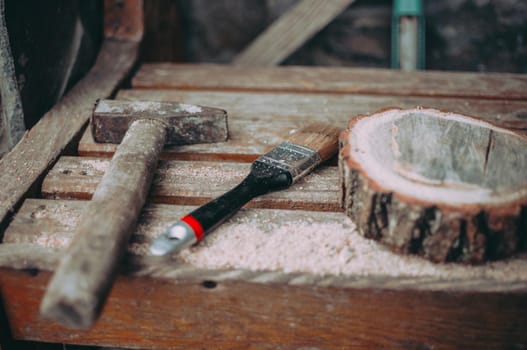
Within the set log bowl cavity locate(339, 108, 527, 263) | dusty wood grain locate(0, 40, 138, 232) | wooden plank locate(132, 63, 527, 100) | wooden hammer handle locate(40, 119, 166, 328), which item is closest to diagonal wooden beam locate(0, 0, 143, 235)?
dusty wood grain locate(0, 40, 138, 232)

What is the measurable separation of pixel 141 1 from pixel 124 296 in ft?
4.48

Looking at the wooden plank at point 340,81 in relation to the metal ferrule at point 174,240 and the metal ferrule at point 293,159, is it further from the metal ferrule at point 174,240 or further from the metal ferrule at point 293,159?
the metal ferrule at point 174,240

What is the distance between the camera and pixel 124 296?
1078 millimetres

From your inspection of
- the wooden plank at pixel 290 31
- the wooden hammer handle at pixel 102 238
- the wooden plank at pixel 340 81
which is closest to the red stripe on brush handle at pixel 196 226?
the wooden hammer handle at pixel 102 238

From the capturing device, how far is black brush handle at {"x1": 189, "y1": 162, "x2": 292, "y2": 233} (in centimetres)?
107

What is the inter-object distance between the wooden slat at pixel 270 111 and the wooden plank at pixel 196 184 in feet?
0.23

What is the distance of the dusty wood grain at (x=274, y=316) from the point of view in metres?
1.03

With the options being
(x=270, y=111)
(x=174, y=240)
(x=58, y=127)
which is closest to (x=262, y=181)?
(x=174, y=240)

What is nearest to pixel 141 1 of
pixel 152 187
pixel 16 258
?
pixel 152 187

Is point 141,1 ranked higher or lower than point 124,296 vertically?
higher

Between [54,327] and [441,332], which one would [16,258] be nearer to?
[54,327]

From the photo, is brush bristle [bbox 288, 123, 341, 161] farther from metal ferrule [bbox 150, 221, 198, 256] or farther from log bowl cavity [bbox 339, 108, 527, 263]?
metal ferrule [bbox 150, 221, 198, 256]

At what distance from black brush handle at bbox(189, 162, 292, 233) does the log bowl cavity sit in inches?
6.7

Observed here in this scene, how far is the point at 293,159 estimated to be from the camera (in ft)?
4.20
